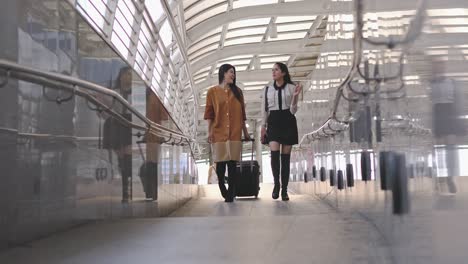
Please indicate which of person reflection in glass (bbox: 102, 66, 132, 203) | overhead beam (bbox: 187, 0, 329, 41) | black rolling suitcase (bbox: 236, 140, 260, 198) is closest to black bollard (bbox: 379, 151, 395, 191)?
person reflection in glass (bbox: 102, 66, 132, 203)

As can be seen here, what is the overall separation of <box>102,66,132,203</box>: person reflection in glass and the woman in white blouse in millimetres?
1792

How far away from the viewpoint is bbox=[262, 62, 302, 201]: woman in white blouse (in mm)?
6172

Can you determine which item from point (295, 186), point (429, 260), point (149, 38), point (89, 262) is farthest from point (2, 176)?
point (149, 38)

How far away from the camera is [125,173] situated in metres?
4.71

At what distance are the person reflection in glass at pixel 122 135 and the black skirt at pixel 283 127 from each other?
5.91 ft

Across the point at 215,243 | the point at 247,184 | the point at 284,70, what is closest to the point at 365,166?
the point at 215,243

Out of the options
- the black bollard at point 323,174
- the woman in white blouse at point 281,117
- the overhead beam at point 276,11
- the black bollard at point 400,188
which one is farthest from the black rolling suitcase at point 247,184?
the overhead beam at point 276,11

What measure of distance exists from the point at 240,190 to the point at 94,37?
4.02 metres

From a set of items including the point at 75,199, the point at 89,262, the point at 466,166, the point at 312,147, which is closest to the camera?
the point at 466,166

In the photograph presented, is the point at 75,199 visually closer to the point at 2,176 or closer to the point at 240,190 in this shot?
the point at 2,176

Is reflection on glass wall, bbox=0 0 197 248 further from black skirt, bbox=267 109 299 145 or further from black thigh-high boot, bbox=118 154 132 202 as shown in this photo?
black skirt, bbox=267 109 299 145

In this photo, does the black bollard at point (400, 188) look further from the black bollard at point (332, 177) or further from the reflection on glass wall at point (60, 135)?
the black bollard at point (332, 177)

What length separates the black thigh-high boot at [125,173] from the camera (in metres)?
4.63

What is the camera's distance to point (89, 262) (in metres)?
2.63
